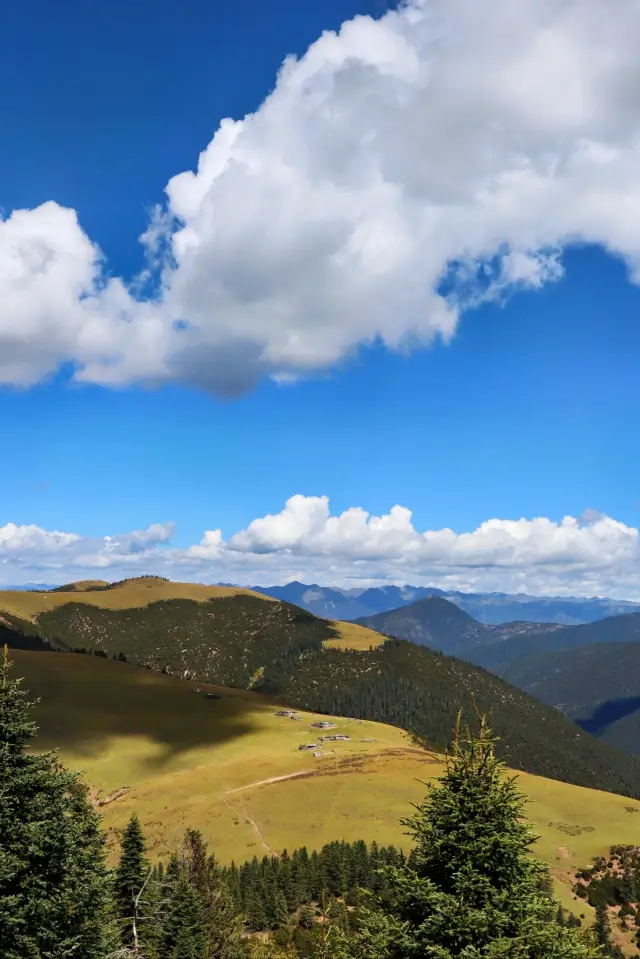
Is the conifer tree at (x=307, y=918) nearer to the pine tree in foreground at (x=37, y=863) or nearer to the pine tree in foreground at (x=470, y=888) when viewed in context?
the pine tree in foreground at (x=37, y=863)

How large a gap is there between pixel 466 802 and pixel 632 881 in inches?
2908

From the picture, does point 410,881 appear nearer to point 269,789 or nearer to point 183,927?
point 183,927

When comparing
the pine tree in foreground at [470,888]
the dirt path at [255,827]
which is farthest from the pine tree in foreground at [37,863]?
the dirt path at [255,827]

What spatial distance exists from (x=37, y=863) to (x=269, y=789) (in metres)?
114

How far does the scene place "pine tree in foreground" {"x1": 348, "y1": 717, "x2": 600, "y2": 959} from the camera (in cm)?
1343

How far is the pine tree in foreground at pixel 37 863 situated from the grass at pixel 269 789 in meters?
64.8

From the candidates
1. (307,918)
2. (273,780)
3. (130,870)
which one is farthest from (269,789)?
(130,870)

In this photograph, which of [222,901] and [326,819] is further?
[326,819]

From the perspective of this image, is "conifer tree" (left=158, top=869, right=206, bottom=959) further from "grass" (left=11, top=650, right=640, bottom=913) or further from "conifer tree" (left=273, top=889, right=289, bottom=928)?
"grass" (left=11, top=650, right=640, bottom=913)

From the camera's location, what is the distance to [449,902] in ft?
45.1

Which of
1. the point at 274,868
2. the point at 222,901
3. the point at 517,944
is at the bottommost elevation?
the point at 274,868

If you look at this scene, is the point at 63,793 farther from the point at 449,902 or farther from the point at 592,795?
the point at 592,795

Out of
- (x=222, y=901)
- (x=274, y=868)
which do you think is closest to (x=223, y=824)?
(x=274, y=868)

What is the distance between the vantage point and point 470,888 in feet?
46.4
